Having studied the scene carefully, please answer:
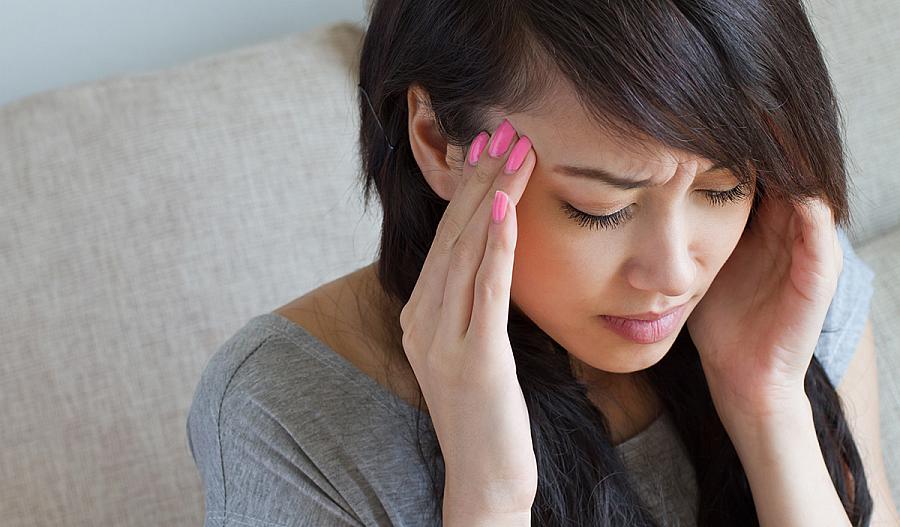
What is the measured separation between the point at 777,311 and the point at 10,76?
119 cm

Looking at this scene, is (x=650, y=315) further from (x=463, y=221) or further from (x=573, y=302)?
(x=463, y=221)

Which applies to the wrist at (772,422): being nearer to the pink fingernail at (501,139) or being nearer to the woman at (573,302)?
the woman at (573,302)

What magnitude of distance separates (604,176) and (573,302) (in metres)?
0.16

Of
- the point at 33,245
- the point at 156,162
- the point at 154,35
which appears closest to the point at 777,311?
the point at 156,162

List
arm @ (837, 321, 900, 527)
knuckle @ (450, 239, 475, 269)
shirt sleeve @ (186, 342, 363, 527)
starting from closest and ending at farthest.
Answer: knuckle @ (450, 239, 475, 269)
shirt sleeve @ (186, 342, 363, 527)
arm @ (837, 321, 900, 527)

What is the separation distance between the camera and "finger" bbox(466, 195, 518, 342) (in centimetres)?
93

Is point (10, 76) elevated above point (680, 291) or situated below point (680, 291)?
below

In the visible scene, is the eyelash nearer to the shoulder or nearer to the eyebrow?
the eyebrow

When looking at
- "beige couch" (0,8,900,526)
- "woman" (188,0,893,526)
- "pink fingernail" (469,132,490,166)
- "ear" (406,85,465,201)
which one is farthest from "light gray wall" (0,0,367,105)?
"pink fingernail" (469,132,490,166)

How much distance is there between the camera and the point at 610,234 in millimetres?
942

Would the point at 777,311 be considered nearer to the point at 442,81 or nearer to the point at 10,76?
the point at 442,81

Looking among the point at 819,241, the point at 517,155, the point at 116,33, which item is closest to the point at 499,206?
the point at 517,155

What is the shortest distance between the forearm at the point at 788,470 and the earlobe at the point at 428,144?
446 millimetres

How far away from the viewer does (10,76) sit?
5.33ft
